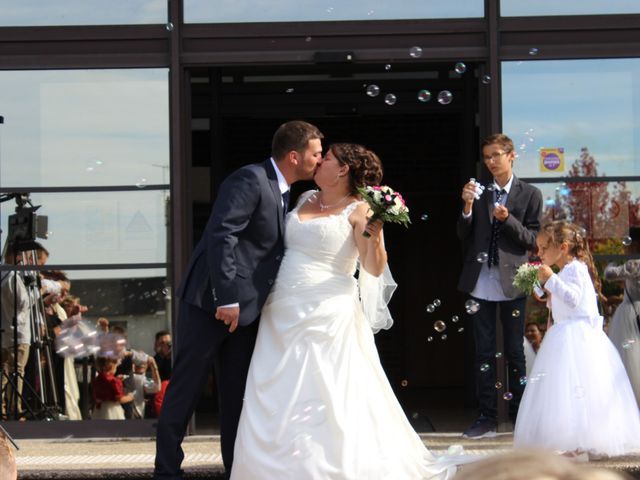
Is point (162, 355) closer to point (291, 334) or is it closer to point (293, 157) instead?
point (291, 334)

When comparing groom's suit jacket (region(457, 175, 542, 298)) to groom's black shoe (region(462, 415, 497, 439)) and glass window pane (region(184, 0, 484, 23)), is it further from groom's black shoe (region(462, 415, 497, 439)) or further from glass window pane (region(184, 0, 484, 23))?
glass window pane (region(184, 0, 484, 23))

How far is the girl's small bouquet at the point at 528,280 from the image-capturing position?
616 centimetres

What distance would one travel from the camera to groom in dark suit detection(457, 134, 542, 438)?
6.68 metres

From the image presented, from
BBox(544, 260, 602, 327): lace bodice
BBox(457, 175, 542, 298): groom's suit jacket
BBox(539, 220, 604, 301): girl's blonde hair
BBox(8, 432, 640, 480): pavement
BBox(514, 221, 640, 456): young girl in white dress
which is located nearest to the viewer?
BBox(8, 432, 640, 480): pavement

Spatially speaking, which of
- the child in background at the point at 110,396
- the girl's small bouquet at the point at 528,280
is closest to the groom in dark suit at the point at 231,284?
the girl's small bouquet at the point at 528,280

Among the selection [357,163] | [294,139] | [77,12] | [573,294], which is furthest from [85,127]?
[573,294]

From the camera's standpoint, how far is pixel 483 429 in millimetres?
6734

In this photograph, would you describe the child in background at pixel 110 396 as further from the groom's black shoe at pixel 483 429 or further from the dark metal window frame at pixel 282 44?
the groom's black shoe at pixel 483 429

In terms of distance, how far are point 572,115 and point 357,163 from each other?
7.23 feet

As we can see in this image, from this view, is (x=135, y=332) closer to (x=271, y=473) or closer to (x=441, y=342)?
(x=271, y=473)

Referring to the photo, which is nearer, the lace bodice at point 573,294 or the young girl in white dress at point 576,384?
the young girl in white dress at point 576,384

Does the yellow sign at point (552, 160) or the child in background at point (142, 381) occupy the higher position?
the yellow sign at point (552, 160)

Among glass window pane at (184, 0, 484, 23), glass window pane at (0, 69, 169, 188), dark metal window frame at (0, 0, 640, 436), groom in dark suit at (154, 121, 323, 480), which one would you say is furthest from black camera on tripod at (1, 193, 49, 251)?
groom in dark suit at (154, 121, 323, 480)

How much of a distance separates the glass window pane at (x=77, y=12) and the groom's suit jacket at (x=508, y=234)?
2356 millimetres
